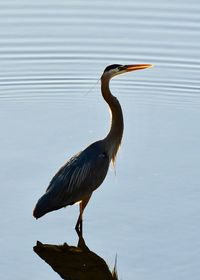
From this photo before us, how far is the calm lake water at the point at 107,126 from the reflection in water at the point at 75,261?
8cm

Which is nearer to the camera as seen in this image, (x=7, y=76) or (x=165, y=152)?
(x=165, y=152)

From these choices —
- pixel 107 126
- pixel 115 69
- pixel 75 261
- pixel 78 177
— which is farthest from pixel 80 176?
pixel 107 126

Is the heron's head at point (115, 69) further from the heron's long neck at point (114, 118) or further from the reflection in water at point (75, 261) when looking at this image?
the reflection in water at point (75, 261)

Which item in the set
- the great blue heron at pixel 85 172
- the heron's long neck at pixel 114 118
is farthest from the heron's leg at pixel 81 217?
the heron's long neck at pixel 114 118

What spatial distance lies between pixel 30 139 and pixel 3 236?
2.42 metres

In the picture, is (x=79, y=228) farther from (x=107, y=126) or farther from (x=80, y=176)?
(x=107, y=126)

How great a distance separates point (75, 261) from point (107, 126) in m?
3.02

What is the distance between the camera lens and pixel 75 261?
30.5ft

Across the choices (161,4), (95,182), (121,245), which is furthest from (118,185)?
(161,4)

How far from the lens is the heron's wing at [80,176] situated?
9.73m

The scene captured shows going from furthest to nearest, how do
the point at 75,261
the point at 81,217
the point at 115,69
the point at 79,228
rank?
1. the point at 115,69
2. the point at 81,217
3. the point at 79,228
4. the point at 75,261

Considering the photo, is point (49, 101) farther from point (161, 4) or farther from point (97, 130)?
point (161, 4)

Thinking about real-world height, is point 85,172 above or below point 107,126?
below

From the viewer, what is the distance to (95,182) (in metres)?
9.98
